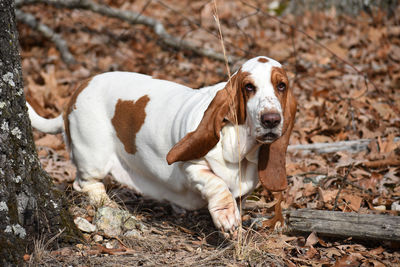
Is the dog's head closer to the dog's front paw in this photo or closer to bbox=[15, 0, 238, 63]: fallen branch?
the dog's front paw

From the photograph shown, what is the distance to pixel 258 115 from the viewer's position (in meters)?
2.62

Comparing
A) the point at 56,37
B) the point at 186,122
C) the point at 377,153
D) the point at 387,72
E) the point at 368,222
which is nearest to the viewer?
the point at 368,222

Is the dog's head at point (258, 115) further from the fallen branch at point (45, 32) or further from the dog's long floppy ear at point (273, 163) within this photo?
the fallen branch at point (45, 32)

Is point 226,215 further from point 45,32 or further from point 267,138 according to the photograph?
point 45,32

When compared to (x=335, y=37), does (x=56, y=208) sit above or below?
below

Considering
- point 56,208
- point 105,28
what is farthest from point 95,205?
point 105,28

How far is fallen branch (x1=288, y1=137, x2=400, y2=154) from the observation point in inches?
178

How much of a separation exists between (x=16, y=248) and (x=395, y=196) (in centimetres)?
276

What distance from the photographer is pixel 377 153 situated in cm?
431

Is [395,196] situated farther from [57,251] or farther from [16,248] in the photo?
[16,248]

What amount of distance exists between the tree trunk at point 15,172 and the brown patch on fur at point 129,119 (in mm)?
1041

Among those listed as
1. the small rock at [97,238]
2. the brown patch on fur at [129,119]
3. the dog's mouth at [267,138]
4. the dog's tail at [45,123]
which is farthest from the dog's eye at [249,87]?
the dog's tail at [45,123]

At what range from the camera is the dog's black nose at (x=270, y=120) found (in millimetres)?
2559

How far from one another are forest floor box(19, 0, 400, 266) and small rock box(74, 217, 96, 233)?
53 mm
